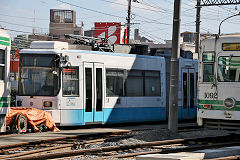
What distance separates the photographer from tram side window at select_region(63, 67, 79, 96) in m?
18.3

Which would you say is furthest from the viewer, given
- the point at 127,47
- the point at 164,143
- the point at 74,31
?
the point at 74,31

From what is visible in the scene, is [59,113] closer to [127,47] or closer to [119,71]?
[119,71]

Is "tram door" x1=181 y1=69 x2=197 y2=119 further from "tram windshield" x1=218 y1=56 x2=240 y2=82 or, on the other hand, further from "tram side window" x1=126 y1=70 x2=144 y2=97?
"tram windshield" x1=218 y1=56 x2=240 y2=82

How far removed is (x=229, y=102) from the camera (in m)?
15.3

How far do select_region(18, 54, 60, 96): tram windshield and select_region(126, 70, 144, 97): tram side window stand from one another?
3.80 meters

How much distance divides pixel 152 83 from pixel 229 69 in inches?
264

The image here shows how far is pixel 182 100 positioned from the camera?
23.4 meters

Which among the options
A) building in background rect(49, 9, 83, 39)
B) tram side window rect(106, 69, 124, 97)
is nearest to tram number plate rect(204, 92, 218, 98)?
tram side window rect(106, 69, 124, 97)

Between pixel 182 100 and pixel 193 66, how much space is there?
1839mm

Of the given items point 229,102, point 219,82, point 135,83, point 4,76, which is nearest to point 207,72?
point 219,82

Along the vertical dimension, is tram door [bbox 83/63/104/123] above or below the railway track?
above

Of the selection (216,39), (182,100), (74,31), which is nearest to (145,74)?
(182,100)

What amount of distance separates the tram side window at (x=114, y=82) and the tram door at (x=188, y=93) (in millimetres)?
4233

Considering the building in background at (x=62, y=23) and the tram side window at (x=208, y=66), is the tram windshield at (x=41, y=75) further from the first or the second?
the building in background at (x=62, y=23)
